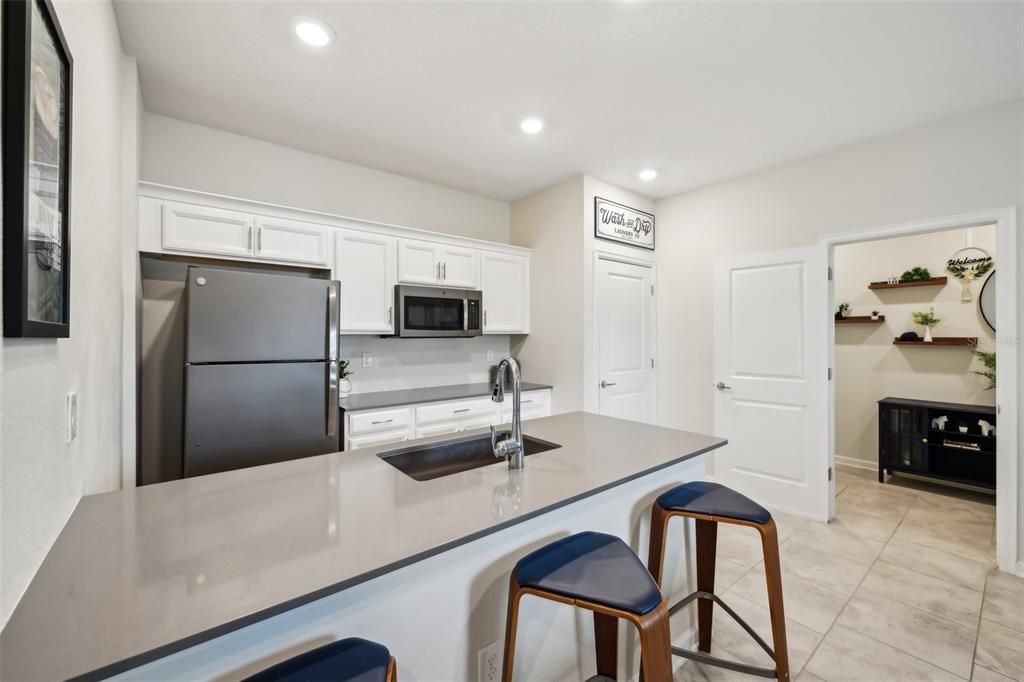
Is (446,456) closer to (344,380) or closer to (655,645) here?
(655,645)

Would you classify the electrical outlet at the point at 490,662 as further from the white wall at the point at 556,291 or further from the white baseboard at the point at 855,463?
the white baseboard at the point at 855,463

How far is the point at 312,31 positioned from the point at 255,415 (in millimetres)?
1791

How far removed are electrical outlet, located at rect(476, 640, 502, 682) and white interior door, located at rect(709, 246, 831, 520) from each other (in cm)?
287

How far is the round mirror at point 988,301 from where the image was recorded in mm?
3512

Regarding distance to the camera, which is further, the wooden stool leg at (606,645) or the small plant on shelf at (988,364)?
the small plant on shelf at (988,364)

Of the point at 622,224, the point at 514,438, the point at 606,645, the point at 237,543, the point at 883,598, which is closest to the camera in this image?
the point at 237,543

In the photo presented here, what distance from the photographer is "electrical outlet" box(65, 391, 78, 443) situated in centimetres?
101

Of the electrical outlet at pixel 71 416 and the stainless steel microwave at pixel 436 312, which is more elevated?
the stainless steel microwave at pixel 436 312

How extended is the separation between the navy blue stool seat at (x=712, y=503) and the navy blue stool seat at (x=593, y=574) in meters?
0.42

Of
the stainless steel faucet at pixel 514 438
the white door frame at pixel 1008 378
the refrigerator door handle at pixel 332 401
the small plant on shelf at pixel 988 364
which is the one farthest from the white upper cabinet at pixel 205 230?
the small plant on shelf at pixel 988 364

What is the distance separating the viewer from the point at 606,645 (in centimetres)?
138

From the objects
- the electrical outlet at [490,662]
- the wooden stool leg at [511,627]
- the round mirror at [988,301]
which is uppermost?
the round mirror at [988,301]

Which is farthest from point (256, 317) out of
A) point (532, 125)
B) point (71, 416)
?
point (532, 125)

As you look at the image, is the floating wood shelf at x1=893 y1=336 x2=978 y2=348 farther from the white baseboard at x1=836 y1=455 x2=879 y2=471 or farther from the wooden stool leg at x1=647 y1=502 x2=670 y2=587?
the wooden stool leg at x1=647 y1=502 x2=670 y2=587
